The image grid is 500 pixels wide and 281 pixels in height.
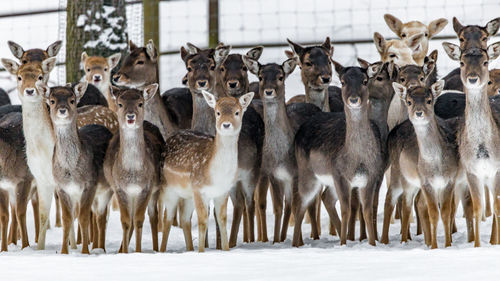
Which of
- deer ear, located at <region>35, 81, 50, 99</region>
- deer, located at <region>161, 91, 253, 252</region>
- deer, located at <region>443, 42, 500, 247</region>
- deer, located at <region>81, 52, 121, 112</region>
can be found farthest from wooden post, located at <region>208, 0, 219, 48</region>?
deer, located at <region>443, 42, 500, 247</region>

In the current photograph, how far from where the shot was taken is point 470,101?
823 centimetres

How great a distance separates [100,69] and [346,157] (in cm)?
386

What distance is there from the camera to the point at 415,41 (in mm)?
10891

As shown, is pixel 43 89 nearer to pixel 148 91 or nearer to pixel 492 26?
pixel 148 91

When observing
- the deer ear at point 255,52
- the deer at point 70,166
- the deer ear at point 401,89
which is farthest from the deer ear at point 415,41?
the deer at point 70,166

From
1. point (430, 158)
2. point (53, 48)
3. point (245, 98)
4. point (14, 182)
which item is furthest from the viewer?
point (53, 48)

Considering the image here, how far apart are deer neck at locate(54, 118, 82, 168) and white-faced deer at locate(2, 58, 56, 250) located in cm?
39

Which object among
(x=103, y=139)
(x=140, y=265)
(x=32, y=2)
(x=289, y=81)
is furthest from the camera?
(x=32, y=2)

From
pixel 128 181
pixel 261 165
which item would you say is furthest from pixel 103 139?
pixel 261 165

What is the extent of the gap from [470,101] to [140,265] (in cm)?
330

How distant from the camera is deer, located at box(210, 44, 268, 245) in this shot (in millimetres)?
9328

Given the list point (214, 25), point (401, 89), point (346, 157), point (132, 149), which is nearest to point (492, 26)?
point (401, 89)

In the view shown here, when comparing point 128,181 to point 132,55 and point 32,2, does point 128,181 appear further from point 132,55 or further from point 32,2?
point 32,2

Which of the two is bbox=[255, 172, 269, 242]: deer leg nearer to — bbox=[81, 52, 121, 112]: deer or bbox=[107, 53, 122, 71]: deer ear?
bbox=[81, 52, 121, 112]: deer
